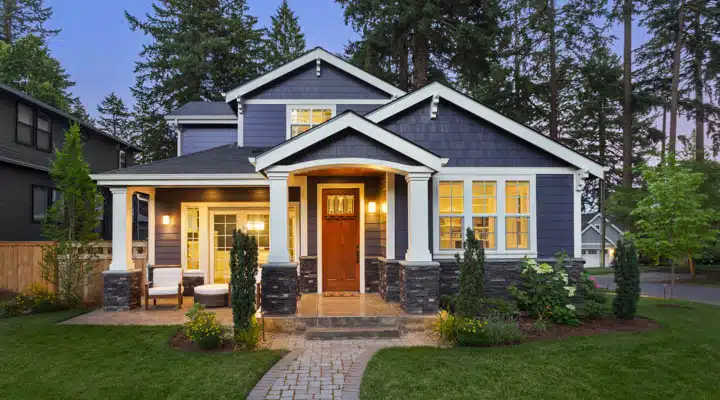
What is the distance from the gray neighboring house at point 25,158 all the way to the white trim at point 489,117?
34.3ft

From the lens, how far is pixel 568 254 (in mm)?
8781

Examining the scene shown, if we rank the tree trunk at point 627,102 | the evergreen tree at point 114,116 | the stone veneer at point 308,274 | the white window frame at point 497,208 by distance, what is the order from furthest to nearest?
the evergreen tree at point 114,116 < the tree trunk at point 627,102 < the stone veneer at point 308,274 < the white window frame at point 497,208

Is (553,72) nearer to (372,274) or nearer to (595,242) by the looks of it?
(372,274)

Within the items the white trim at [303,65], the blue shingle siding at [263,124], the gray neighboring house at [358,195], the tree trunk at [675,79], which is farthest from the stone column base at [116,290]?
the tree trunk at [675,79]

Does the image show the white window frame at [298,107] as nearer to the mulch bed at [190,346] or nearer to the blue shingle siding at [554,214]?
the blue shingle siding at [554,214]

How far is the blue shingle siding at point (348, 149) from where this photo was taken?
7.72m

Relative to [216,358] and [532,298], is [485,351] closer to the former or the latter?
[532,298]

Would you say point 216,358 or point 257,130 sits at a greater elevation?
point 257,130

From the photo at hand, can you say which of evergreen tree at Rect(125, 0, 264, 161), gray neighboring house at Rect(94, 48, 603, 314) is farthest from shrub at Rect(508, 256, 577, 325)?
evergreen tree at Rect(125, 0, 264, 161)

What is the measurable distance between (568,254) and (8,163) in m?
15.8

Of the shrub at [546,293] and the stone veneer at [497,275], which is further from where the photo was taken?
the stone veneer at [497,275]

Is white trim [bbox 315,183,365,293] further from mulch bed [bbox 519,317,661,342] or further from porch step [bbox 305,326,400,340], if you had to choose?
mulch bed [bbox 519,317,661,342]

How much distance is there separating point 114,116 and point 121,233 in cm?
2937

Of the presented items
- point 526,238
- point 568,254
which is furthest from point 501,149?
point 568,254
